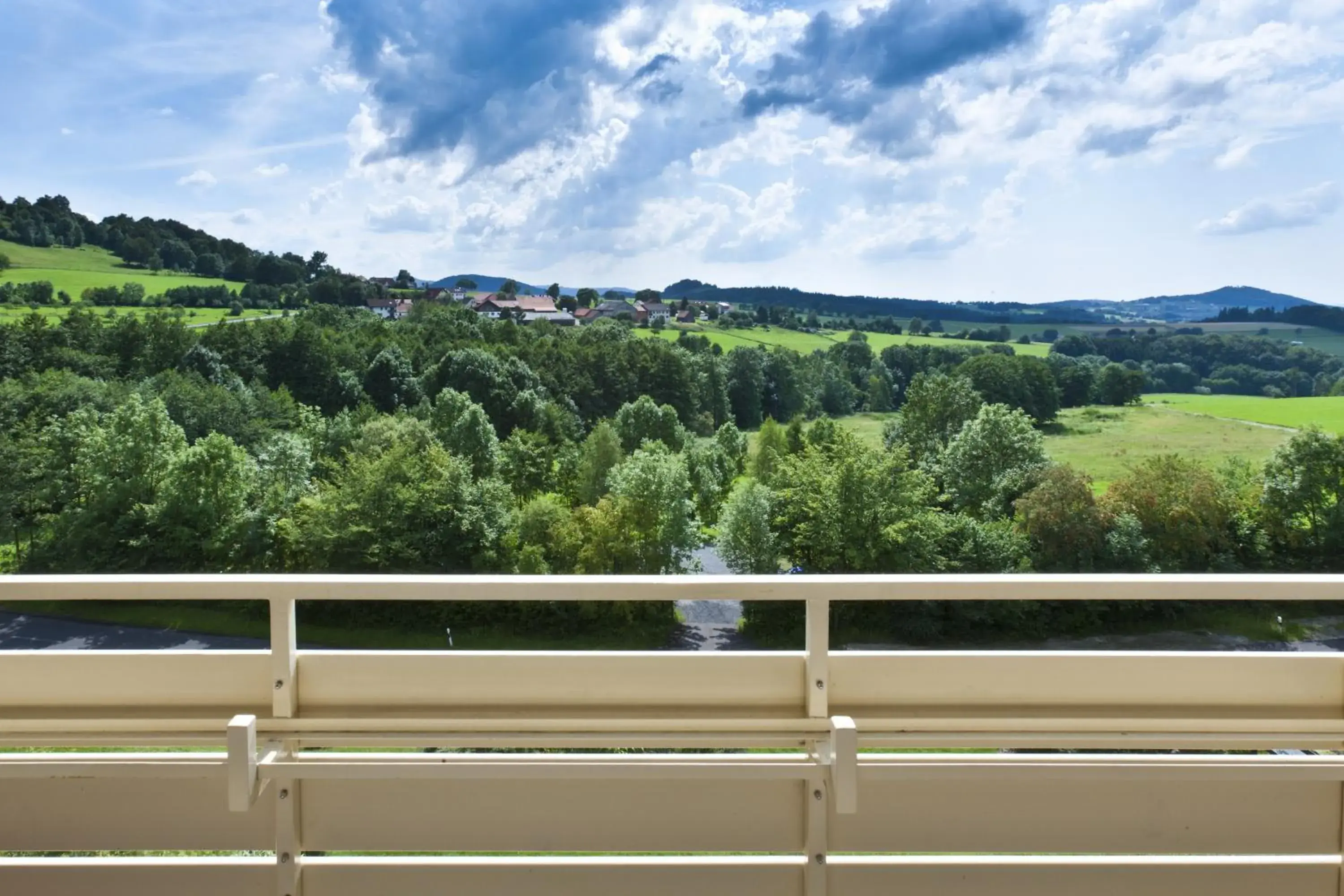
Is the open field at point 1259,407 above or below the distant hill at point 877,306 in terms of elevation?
below

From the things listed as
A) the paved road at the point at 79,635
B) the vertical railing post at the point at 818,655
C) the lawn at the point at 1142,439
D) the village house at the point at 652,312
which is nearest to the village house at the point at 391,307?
the village house at the point at 652,312

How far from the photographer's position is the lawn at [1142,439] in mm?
18641

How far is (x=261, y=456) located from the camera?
20.9m

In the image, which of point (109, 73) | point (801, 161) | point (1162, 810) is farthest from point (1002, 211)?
point (1162, 810)

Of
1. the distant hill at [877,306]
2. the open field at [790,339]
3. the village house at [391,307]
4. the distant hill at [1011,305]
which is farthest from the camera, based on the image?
the village house at [391,307]

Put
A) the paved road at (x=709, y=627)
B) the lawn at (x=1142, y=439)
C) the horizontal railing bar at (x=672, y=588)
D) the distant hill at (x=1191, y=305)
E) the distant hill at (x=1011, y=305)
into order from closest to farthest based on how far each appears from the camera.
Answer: the horizontal railing bar at (x=672, y=588) < the paved road at (x=709, y=627) < the lawn at (x=1142, y=439) < the distant hill at (x=1191, y=305) < the distant hill at (x=1011, y=305)

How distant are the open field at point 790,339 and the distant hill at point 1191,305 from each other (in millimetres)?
2648

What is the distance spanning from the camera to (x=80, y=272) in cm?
2431

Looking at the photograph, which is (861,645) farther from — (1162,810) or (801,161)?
(801,161)

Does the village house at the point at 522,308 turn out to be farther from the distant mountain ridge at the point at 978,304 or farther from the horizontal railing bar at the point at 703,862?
the horizontal railing bar at the point at 703,862

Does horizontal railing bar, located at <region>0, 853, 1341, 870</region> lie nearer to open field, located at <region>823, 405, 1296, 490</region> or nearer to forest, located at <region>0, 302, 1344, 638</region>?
forest, located at <region>0, 302, 1344, 638</region>

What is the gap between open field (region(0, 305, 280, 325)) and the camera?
2189 cm

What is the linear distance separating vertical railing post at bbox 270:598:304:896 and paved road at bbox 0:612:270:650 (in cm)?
33

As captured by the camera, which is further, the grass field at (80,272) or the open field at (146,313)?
the grass field at (80,272)
